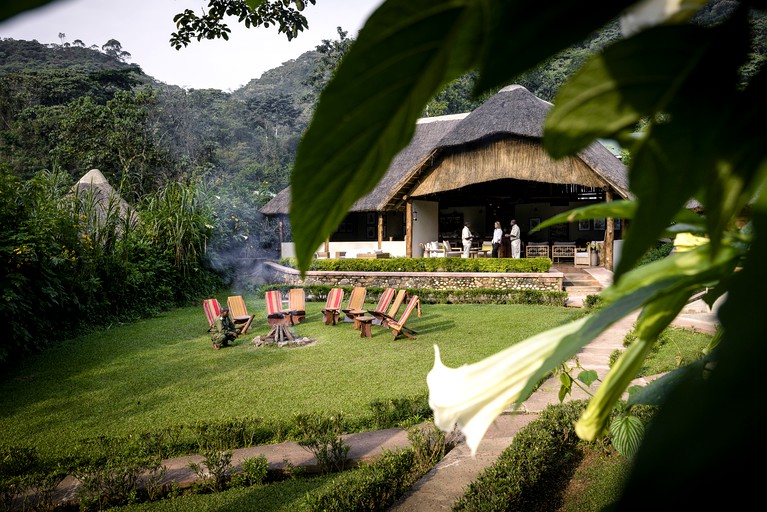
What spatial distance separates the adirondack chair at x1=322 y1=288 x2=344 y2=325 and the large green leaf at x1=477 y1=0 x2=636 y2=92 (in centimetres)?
982

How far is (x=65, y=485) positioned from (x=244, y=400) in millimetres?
2142

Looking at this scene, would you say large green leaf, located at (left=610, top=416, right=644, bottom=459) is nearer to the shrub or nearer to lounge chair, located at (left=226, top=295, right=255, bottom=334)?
the shrub

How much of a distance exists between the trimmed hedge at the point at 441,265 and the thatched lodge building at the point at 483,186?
1435mm

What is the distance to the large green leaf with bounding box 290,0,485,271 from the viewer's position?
0.18 m

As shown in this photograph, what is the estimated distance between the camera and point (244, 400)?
584 cm

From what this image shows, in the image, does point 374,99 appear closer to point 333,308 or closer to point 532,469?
point 532,469

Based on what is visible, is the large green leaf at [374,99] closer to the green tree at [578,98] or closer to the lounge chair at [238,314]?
the green tree at [578,98]

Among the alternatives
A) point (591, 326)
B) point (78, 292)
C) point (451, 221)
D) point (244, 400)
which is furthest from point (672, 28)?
point (451, 221)

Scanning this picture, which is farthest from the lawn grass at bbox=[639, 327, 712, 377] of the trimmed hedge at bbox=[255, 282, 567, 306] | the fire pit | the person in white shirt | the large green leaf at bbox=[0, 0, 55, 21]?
the large green leaf at bbox=[0, 0, 55, 21]

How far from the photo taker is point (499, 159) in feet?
43.8

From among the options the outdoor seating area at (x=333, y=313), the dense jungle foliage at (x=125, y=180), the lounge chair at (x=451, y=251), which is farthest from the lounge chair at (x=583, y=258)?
the outdoor seating area at (x=333, y=313)

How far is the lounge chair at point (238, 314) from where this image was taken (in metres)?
9.38

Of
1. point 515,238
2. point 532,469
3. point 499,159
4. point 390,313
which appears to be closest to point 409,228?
point 515,238

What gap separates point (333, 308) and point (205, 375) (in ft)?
11.5
